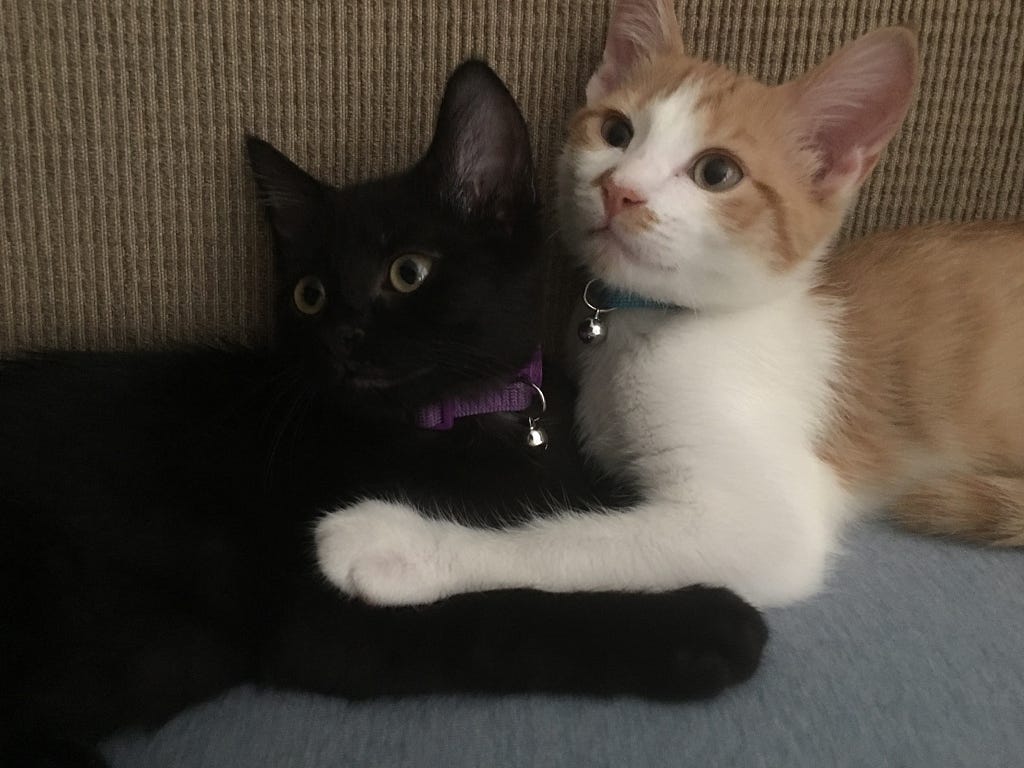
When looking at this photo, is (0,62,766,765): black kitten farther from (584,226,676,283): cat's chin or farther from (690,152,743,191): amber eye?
(690,152,743,191): amber eye

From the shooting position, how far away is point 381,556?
0.72 metres

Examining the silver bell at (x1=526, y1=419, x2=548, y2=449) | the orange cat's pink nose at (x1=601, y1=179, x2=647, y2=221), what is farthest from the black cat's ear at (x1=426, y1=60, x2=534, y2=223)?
the silver bell at (x1=526, y1=419, x2=548, y2=449)

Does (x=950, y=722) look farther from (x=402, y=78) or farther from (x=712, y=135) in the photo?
(x=402, y=78)

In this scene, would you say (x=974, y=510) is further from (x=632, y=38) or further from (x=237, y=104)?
(x=237, y=104)

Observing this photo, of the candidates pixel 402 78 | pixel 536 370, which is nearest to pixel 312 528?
pixel 536 370

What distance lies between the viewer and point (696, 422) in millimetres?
848

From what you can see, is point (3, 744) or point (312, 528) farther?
point (312, 528)

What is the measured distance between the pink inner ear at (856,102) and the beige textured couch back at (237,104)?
0.53 ft

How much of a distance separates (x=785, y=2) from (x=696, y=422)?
55 cm

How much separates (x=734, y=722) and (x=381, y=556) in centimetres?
34

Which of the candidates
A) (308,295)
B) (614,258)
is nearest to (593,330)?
(614,258)

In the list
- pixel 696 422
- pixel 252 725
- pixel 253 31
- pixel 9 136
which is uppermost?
pixel 253 31

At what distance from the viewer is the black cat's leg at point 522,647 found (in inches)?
26.6

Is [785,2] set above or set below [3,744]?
above
